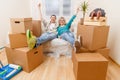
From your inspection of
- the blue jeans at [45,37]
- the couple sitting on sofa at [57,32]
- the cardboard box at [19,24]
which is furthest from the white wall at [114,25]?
the cardboard box at [19,24]

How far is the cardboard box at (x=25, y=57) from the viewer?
68.4 inches

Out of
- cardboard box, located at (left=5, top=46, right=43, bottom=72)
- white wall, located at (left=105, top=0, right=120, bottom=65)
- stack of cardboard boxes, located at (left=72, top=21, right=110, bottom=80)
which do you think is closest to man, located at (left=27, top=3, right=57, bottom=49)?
cardboard box, located at (left=5, top=46, right=43, bottom=72)

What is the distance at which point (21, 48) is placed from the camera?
182 cm

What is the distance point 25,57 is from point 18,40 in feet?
1.03

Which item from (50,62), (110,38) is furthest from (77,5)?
(50,62)

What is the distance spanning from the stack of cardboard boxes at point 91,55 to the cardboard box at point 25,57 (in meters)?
0.65

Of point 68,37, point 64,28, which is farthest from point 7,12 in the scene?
point 68,37

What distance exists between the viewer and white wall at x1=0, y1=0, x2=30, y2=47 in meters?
2.52

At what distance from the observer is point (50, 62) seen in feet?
7.05

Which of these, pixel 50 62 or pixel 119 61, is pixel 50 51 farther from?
pixel 119 61

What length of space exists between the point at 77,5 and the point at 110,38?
3.76 feet

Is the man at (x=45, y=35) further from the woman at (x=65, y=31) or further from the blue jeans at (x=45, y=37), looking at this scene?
the woman at (x=65, y=31)

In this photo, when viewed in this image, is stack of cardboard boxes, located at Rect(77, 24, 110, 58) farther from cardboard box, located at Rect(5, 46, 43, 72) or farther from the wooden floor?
cardboard box, located at Rect(5, 46, 43, 72)

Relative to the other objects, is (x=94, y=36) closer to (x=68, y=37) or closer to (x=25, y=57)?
(x=68, y=37)
